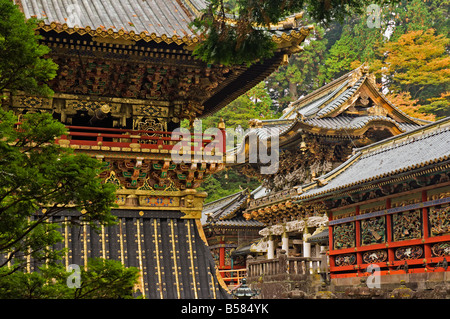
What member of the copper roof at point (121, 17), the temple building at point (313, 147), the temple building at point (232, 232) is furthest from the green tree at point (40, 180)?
the temple building at point (232, 232)

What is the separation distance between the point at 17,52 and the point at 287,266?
53.7ft

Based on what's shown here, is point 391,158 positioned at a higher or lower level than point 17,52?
higher

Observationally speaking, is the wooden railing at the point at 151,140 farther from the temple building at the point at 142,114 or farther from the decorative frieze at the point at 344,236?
the decorative frieze at the point at 344,236

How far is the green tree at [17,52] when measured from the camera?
7.04 m

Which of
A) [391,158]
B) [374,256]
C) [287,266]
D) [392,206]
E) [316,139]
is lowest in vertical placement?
[287,266]

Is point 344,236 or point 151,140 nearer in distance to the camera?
point 151,140

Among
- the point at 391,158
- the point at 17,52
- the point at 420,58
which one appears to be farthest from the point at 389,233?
the point at 420,58

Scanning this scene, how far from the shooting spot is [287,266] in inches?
872

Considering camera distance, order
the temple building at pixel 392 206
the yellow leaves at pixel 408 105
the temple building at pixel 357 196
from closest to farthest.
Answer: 1. the temple building at pixel 392 206
2. the temple building at pixel 357 196
3. the yellow leaves at pixel 408 105

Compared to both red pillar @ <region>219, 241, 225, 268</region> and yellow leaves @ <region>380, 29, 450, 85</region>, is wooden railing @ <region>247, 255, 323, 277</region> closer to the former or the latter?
red pillar @ <region>219, 241, 225, 268</region>

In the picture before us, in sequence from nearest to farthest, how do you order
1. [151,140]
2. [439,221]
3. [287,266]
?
[151,140], [439,221], [287,266]

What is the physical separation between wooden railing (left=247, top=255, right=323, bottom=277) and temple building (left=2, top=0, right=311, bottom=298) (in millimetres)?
9952

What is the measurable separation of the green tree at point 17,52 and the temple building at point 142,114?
406 centimetres

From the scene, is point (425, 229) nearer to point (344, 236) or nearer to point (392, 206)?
point (392, 206)
